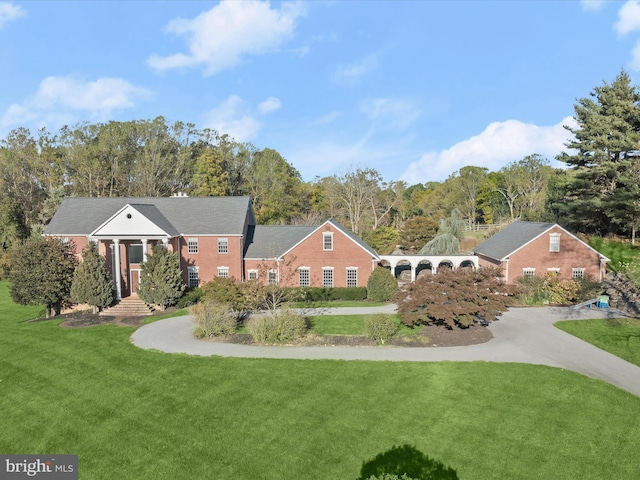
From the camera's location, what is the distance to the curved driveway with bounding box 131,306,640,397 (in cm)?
1864

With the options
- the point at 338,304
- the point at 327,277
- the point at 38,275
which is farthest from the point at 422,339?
the point at 38,275

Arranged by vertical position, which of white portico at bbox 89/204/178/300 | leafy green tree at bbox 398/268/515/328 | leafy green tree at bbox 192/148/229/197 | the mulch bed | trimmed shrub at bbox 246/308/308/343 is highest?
leafy green tree at bbox 192/148/229/197

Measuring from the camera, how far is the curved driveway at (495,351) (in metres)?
18.6

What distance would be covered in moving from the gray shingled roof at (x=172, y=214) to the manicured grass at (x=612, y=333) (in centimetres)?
2595

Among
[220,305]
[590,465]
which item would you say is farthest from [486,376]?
[220,305]

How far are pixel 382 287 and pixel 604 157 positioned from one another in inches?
985

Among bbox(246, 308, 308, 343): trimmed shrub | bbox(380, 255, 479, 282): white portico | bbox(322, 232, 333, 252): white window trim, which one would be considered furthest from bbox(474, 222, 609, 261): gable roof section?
bbox(246, 308, 308, 343): trimmed shrub

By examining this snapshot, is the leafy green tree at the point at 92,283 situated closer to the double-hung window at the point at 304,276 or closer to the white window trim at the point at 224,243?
the white window trim at the point at 224,243

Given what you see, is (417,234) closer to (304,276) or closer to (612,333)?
(304,276)

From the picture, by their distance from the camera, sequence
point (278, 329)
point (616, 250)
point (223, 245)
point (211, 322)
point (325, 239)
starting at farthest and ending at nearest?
1. point (616, 250)
2. point (223, 245)
3. point (325, 239)
4. point (211, 322)
5. point (278, 329)

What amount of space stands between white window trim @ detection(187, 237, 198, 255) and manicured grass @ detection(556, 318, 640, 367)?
1134 inches

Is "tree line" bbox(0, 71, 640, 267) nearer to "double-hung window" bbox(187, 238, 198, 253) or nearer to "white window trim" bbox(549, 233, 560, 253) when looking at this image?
"white window trim" bbox(549, 233, 560, 253)

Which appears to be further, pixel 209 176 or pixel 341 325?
pixel 209 176

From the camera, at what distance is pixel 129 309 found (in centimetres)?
3112
